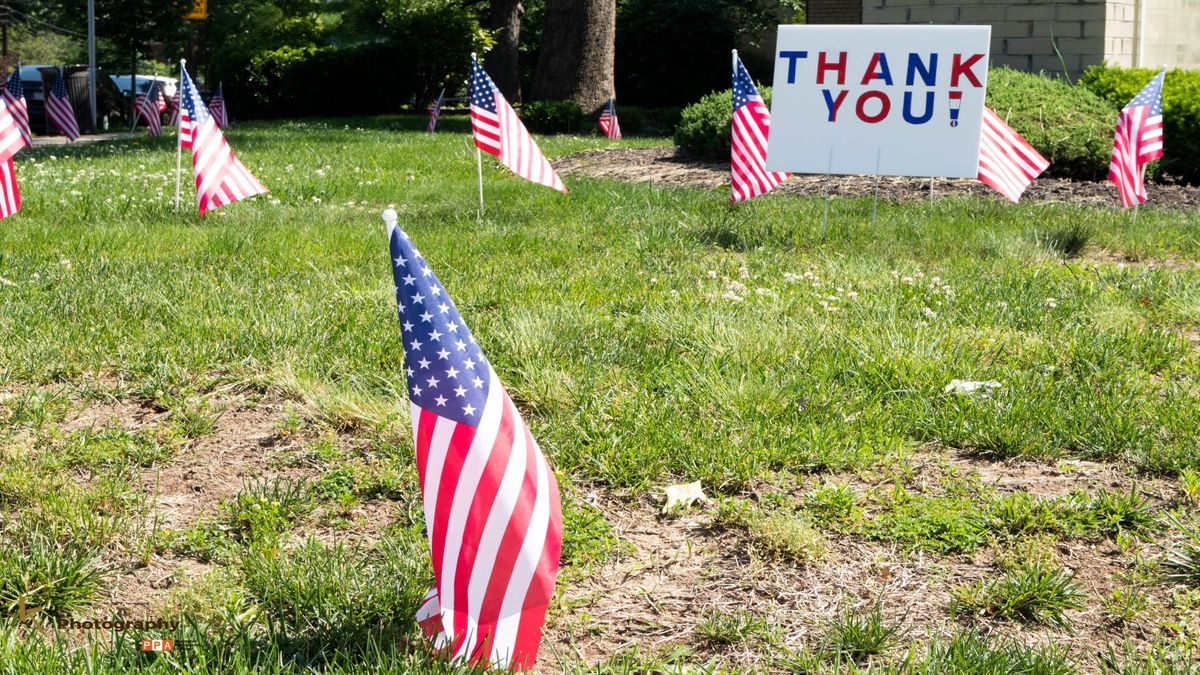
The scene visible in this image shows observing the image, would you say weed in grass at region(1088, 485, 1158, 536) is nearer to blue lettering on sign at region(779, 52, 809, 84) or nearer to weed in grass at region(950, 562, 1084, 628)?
weed in grass at region(950, 562, 1084, 628)

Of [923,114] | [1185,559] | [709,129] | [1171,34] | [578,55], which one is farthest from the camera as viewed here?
[578,55]

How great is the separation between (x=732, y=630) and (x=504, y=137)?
20.1 feet

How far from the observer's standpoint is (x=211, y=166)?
8.25 metres

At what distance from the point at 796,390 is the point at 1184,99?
10.3 meters

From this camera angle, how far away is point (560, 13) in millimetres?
23391

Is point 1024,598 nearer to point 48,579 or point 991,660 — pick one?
point 991,660

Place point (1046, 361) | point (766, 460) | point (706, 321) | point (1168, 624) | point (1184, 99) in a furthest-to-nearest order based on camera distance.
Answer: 1. point (1184, 99)
2. point (706, 321)
3. point (1046, 361)
4. point (766, 460)
5. point (1168, 624)

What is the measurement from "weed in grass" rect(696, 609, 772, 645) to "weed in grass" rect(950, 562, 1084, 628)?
0.50m

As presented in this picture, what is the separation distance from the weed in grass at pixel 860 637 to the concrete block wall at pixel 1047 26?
16.4 meters

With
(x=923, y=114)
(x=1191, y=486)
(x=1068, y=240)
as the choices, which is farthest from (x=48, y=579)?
(x=1068, y=240)

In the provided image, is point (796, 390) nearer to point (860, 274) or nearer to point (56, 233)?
point (860, 274)

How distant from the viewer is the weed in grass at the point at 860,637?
2.93 metres

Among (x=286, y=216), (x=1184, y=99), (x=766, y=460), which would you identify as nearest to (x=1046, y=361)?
(x=766, y=460)

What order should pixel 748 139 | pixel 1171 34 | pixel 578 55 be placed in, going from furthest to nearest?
pixel 578 55, pixel 1171 34, pixel 748 139
